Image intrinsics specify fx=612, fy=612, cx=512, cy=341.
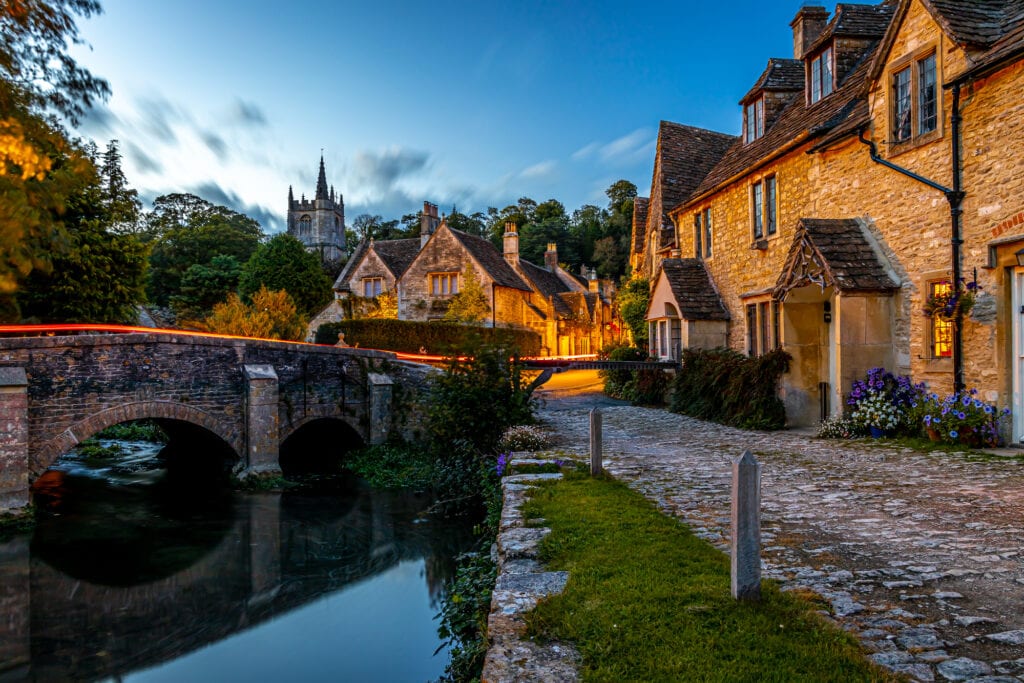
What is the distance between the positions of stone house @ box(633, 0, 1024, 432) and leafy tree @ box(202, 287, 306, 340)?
67.1 feet

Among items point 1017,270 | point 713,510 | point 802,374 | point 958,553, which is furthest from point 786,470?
point 802,374

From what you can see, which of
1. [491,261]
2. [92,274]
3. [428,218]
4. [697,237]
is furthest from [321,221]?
[697,237]

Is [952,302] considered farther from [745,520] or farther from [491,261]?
[491,261]

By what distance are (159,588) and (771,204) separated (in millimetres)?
15569

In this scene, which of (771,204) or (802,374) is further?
(771,204)

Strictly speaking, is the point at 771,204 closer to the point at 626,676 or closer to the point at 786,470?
the point at 786,470

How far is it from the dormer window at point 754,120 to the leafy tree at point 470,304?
21.6 m

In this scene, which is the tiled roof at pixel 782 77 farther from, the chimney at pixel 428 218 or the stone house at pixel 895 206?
the chimney at pixel 428 218

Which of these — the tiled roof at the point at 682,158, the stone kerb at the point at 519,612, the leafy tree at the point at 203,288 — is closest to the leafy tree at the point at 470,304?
the tiled roof at the point at 682,158

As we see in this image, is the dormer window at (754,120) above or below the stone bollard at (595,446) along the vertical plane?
above

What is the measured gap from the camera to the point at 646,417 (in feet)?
55.5

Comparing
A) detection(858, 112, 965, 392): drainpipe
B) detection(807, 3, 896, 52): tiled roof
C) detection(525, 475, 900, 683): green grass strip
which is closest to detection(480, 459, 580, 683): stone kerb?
detection(525, 475, 900, 683): green grass strip

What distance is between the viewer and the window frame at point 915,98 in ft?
34.1

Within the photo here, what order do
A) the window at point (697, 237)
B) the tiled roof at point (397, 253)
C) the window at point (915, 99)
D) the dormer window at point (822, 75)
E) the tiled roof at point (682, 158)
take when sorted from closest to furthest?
1. the window at point (915, 99)
2. the dormer window at point (822, 75)
3. the window at point (697, 237)
4. the tiled roof at point (682, 158)
5. the tiled roof at point (397, 253)
